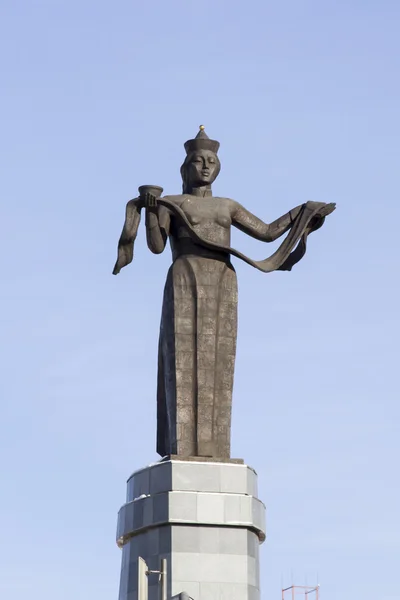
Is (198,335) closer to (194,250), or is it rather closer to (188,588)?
(194,250)

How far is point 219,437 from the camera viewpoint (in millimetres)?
23703

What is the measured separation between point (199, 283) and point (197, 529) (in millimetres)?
4080

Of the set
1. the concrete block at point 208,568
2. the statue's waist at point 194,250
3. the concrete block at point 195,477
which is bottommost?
the concrete block at point 208,568

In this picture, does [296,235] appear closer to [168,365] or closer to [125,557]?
[168,365]

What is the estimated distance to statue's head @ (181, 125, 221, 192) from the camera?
24.8 m

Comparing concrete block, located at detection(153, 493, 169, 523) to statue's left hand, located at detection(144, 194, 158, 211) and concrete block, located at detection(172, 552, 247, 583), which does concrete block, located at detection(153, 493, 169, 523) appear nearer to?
concrete block, located at detection(172, 552, 247, 583)

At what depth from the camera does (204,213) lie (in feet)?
80.5

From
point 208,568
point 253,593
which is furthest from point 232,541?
point 253,593

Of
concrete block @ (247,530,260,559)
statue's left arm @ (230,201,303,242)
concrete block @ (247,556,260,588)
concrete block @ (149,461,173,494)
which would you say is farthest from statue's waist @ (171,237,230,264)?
concrete block @ (247,556,260,588)

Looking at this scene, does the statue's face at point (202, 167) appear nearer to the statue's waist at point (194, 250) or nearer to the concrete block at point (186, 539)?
the statue's waist at point (194, 250)

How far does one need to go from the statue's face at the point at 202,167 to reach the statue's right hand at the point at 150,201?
3.66ft

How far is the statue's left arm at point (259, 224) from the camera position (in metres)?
24.8

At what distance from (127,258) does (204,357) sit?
6.86 ft

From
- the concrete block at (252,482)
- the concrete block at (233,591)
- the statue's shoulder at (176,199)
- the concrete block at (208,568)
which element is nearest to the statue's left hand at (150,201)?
the statue's shoulder at (176,199)
